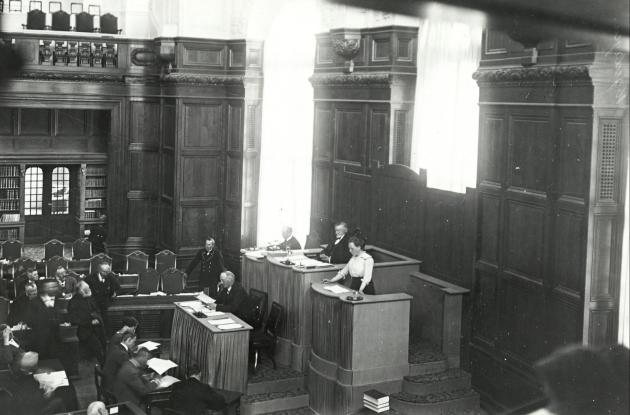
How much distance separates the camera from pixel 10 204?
50.4 ft

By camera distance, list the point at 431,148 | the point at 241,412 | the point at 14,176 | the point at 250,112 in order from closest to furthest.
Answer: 1. the point at 241,412
2. the point at 431,148
3. the point at 250,112
4. the point at 14,176

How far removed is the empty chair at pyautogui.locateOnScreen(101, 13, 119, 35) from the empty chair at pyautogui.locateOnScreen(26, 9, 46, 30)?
3.55 ft

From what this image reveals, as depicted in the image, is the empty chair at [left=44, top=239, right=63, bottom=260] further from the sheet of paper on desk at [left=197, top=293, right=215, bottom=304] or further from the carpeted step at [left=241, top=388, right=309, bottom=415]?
the carpeted step at [left=241, top=388, right=309, bottom=415]

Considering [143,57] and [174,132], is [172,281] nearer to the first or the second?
[174,132]

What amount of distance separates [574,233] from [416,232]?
10.2 ft

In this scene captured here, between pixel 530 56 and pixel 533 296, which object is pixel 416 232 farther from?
pixel 530 56

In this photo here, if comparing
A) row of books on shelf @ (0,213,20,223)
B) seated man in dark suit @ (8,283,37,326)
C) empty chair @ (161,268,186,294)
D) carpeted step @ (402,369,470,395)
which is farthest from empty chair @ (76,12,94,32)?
carpeted step @ (402,369,470,395)

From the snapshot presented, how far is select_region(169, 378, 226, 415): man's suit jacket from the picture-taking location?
6902 mm

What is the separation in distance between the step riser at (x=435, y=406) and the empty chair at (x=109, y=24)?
9.80m

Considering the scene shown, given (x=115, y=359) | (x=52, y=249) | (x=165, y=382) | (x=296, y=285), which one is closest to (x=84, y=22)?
(x=52, y=249)

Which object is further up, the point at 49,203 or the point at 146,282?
the point at 49,203

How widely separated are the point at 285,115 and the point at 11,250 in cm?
534

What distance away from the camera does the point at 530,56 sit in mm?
7273

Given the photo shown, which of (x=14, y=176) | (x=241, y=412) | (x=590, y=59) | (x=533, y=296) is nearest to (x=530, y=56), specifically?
(x=590, y=59)
